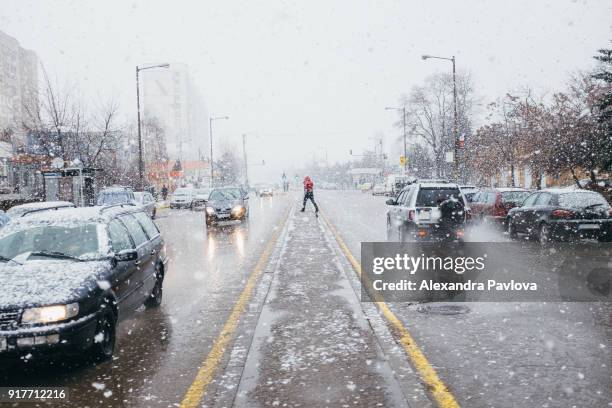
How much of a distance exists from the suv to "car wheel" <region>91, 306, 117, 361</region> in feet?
26.8

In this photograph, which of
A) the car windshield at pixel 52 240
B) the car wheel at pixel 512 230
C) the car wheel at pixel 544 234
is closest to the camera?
the car windshield at pixel 52 240

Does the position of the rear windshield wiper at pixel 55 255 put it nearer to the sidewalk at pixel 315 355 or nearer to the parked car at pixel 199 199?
the sidewalk at pixel 315 355

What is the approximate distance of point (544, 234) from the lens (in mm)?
14375

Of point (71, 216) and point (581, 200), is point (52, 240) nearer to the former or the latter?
point (71, 216)

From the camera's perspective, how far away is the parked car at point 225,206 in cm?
2298

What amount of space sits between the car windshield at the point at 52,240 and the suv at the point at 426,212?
780 cm

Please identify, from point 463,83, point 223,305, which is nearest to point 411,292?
point 223,305

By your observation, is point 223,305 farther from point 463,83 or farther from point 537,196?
point 463,83

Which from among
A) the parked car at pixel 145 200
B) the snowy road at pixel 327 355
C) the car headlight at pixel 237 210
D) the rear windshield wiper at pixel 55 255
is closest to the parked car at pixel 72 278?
the rear windshield wiper at pixel 55 255

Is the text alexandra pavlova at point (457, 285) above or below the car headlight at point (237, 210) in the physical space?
below

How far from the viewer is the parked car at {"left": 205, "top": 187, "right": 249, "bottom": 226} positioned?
75.4ft

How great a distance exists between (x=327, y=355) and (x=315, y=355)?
117mm

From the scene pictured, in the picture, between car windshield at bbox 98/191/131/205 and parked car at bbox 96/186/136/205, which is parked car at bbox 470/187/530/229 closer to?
parked car at bbox 96/186/136/205

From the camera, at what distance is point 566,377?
4.95 meters
